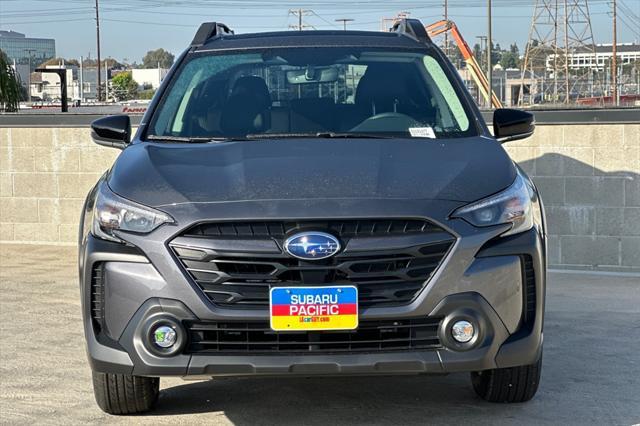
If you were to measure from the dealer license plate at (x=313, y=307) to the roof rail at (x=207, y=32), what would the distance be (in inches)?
90.6

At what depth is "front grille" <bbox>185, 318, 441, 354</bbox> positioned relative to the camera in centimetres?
402

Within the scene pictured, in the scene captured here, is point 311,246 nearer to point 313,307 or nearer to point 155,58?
point 313,307

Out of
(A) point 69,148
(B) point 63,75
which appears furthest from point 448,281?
(B) point 63,75

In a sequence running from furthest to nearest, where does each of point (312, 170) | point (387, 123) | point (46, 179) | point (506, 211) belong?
point (46, 179)
point (387, 123)
point (312, 170)
point (506, 211)

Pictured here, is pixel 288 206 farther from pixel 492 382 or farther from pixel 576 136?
pixel 576 136

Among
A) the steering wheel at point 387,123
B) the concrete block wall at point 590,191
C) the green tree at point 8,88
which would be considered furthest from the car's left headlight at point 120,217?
the green tree at point 8,88

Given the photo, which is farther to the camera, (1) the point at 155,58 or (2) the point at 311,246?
(1) the point at 155,58

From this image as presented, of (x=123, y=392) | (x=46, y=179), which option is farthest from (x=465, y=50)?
(x=123, y=392)

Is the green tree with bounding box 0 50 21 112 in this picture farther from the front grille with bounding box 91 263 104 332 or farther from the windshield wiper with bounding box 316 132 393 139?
the front grille with bounding box 91 263 104 332

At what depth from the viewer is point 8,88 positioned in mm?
24719

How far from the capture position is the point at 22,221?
11.5 m

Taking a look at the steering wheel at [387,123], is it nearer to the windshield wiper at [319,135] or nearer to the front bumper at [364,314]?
A: the windshield wiper at [319,135]

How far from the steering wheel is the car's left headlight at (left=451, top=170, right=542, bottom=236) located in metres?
0.85

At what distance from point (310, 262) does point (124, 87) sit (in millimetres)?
87295
